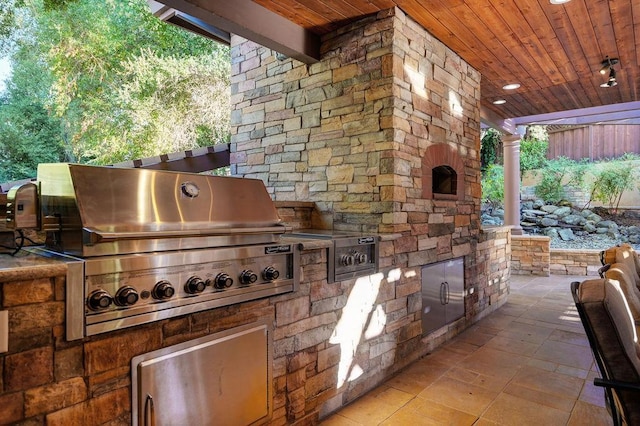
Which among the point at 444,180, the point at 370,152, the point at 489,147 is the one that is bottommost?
the point at 444,180

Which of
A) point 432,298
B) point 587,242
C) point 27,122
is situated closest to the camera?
point 432,298

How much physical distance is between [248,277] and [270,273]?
0.14m

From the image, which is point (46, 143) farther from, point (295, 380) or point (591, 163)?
point (591, 163)

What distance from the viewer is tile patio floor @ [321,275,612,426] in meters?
2.30

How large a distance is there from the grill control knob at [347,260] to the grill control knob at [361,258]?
0.05m

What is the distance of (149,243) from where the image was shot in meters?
1.46

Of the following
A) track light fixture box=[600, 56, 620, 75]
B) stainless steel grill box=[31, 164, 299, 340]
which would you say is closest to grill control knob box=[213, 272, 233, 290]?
→ stainless steel grill box=[31, 164, 299, 340]

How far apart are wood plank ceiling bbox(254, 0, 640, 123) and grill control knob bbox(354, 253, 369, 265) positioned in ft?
6.08

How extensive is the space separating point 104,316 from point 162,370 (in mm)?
335

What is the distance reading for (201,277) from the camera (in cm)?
159

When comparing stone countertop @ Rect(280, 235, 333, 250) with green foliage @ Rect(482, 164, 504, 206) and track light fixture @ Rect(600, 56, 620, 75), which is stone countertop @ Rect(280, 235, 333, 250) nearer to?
track light fixture @ Rect(600, 56, 620, 75)

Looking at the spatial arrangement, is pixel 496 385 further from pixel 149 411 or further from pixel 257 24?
pixel 257 24

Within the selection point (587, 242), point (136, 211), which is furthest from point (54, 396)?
point (587, 242)

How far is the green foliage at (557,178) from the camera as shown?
10.7m
